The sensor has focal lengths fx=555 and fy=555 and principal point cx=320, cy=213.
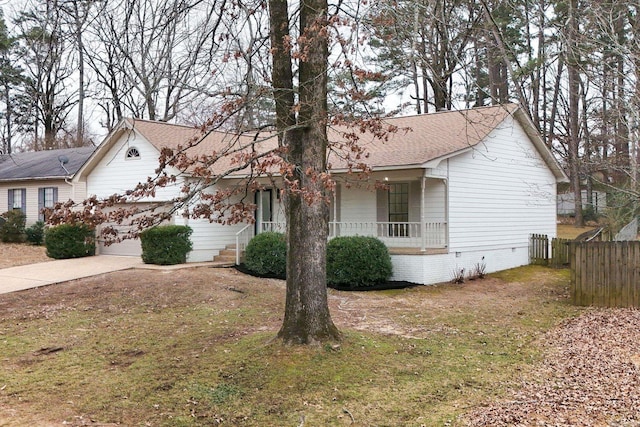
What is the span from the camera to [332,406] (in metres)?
6.45

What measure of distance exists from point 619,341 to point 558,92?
26924 mm

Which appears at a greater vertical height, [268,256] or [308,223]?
[308,223]

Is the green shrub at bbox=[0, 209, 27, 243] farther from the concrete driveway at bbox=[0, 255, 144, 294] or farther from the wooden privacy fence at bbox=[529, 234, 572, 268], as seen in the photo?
the wooden privacy fence at bbox=[529, 234, 572, 268]

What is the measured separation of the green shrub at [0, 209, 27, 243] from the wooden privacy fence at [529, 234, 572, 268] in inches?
882

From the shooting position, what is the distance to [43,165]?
28438 millimetres

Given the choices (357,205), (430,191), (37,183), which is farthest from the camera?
(37,183)

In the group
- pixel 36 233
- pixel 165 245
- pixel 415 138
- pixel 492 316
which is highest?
pixel 415 138

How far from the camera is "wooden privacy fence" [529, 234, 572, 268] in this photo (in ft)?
64.4

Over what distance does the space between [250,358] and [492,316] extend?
18.8ft

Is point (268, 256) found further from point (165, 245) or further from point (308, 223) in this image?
point (308, 223)

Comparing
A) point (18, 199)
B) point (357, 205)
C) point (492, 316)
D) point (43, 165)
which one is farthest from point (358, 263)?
point (43, 165)

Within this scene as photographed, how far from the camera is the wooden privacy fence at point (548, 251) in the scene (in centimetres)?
1964

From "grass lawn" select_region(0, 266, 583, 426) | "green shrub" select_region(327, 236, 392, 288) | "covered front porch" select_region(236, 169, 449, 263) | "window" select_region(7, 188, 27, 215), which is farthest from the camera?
"window" select_region(7, 188, 27, 215)

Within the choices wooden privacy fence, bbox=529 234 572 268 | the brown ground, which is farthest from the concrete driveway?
wooden privacy fence, bbox=529 234 572 268
